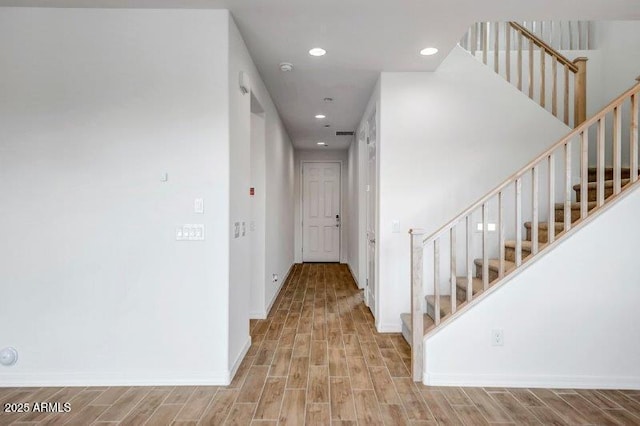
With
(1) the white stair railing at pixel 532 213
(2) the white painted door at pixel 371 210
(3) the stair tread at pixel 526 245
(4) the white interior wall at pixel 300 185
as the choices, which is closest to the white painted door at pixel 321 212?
(4) the white interior wall at pixel 300 185

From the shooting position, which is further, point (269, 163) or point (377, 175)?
point (269, 163)

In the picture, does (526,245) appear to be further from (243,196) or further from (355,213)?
(355,213)

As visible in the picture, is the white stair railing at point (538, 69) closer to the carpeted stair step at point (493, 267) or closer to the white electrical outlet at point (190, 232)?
the carpeted stair step at point (493, 267)

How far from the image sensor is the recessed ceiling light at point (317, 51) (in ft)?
10.4

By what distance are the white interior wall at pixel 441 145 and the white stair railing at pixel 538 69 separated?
1.32 feet

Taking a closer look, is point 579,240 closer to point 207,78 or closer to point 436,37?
point 436,37

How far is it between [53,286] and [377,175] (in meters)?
3.00

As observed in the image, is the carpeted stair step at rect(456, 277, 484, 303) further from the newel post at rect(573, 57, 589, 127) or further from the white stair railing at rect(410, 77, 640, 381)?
the newel post at rect(573, 57, 589, 127)

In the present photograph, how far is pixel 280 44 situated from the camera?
10.1 feet

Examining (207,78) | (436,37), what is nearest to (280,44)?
(207,78)

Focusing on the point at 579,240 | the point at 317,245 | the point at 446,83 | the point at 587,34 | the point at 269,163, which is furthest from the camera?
the point at 317,245

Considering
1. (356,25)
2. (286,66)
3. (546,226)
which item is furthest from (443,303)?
(286,66)

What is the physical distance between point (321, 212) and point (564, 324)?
6196mm

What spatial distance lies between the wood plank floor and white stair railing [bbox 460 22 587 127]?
114 inches
